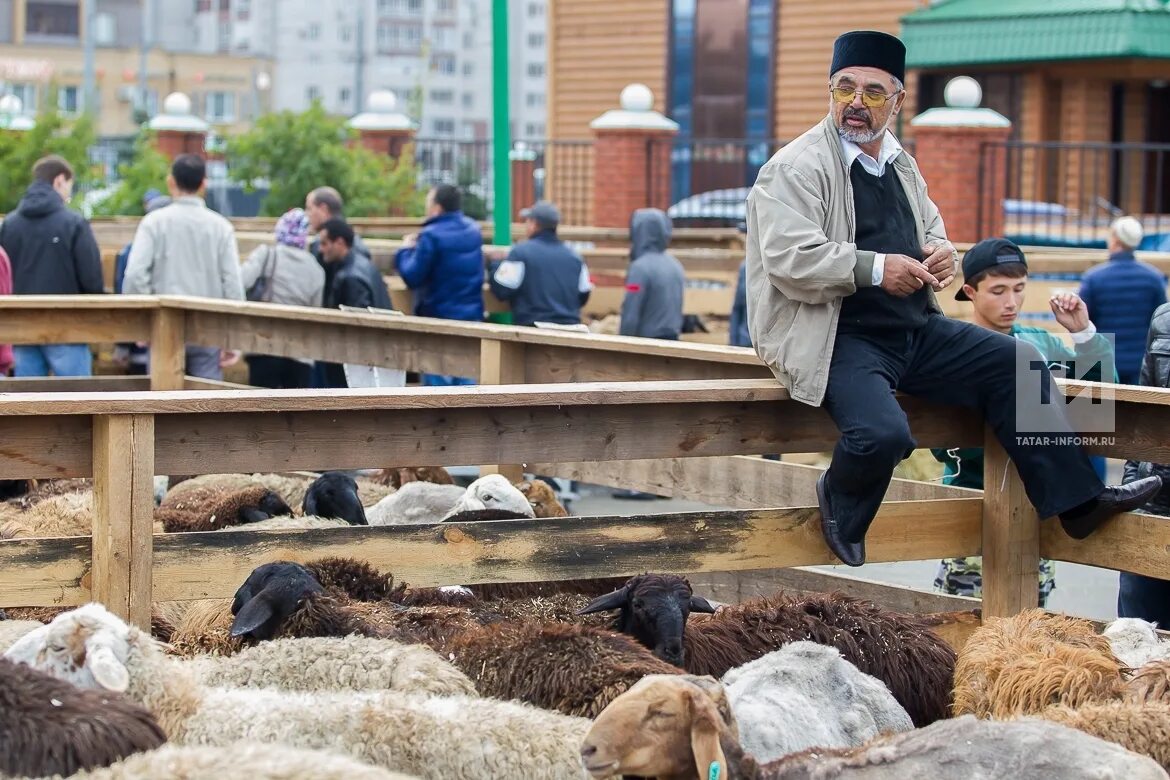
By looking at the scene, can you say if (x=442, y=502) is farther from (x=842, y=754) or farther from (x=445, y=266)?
(x=445, y=266)

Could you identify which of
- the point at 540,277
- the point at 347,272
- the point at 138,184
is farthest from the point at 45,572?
the point at 138,184

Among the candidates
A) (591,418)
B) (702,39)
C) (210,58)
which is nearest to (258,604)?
(591,418)

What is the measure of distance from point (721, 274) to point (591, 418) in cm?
992

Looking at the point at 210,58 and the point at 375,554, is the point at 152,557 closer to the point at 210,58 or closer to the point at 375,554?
the point at 375,554

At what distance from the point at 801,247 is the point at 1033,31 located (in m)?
20.2

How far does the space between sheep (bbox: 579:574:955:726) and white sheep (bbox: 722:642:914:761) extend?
7.7 inches

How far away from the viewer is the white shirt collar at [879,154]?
4984mm

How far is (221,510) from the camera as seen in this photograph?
672 centimetres

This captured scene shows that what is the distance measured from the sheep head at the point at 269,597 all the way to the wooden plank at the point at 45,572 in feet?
1.39

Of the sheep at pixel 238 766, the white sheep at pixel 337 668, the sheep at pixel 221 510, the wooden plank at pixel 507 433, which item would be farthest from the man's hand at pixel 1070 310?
the sheep at pixel 238 766

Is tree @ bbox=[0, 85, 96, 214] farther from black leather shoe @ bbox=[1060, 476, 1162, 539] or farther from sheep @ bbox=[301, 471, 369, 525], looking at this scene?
black leather shoe @ bbox=[1060, 476, 1162, 539]

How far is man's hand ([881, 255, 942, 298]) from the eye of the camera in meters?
4.83

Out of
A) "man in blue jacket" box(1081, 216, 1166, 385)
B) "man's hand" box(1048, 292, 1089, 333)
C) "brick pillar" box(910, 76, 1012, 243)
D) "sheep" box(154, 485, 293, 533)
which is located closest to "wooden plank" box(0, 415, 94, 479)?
"sheep" box(154, 485, 293, 533)

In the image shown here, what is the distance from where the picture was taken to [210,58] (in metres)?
80.0
